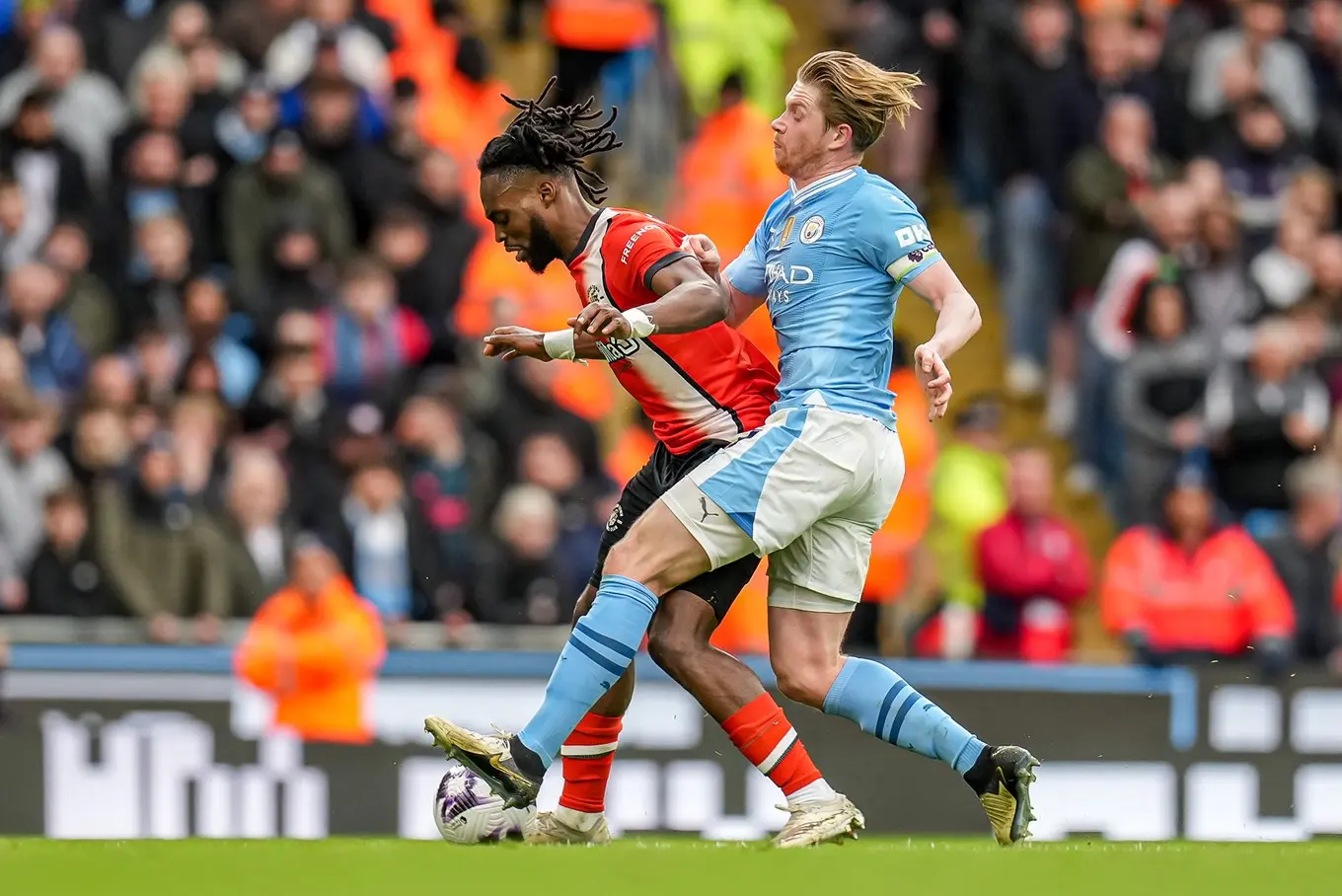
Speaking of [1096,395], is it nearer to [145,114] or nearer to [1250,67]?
[1250,67]

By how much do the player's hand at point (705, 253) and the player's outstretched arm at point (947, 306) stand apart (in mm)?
584

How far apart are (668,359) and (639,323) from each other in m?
0.47

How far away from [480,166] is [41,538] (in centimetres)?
482

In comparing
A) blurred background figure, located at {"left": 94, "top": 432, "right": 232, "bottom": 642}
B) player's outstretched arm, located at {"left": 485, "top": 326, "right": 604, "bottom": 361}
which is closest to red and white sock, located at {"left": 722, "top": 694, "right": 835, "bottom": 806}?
player's outstretched arm, located at {"left": 485, "top": 326, "right": 604, "bottom": 361}

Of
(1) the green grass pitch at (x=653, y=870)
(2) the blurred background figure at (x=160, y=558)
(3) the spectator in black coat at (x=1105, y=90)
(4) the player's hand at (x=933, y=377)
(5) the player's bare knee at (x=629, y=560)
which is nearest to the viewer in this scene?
(1) the green grass pitch at (x=653, y=870)

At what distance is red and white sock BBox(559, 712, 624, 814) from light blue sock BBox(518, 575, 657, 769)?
1.72ft

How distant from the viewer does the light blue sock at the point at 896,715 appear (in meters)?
6.13

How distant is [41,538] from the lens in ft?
33.7

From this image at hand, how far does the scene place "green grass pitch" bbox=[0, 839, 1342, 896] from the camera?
499 centimetres

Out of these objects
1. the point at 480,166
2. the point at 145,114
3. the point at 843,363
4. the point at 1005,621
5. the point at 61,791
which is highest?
the point at 145,114

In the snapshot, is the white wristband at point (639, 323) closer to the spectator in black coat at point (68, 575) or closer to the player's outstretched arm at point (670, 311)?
the player's outstretched arm at point (670, 311)

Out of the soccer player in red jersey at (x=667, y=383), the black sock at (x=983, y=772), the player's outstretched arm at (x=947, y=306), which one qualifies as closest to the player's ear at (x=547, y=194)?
the soccer player in red jersey at (x=667, y=383)

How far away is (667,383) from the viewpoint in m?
6.24

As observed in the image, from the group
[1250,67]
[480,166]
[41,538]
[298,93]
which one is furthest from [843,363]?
[1250,67]
